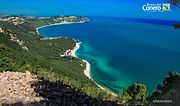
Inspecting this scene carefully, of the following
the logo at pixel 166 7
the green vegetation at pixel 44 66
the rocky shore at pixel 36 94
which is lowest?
the green vegetation at pixel 44 66

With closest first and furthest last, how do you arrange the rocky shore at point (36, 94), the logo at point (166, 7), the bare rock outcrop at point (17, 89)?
the bare rock outcrop at point (17, 89) < the rocky shore at point (36, 94) < the logo at point (166, 7)

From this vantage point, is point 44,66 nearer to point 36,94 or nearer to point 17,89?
point 17,89

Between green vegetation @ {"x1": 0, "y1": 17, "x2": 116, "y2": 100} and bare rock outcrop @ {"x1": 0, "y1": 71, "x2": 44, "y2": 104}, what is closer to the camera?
bare rock outcrop @ {"x1": 0, "y1": 71, "x2": 44, "y2": 104}

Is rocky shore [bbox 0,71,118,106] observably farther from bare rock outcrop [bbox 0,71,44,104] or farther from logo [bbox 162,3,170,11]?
logo [bbox 162,3,170,11]

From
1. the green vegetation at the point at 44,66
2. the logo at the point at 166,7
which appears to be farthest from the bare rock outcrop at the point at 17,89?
the logo at the point at 166,7

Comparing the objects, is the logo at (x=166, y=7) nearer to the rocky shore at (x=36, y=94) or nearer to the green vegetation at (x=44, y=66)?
the rocky shore at (x=36, y=94)

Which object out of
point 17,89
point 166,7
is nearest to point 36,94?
point 17,89

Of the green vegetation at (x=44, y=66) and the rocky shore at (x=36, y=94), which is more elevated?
the rocky shore at (x=36, y=94)

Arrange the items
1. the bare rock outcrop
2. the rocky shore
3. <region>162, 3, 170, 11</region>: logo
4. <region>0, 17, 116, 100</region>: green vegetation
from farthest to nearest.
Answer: <region>0, 17, 116, 100</region>: green vegetation → <region>162, 3, 170, 11</region>: logo → the rocky shore → the bare rock outcrop

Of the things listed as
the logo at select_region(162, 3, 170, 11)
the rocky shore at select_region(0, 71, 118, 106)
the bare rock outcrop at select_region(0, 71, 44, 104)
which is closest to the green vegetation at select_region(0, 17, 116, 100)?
the rocky shore at select_region(0, 71, 118, 106)
